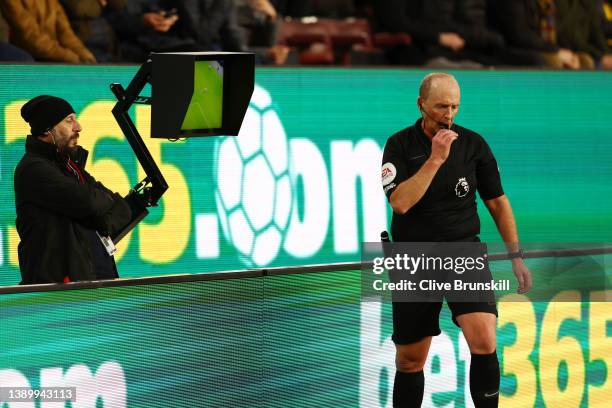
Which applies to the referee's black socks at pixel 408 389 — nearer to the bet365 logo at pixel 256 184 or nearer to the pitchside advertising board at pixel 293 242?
the pitchside advertising board at pixel 293 242

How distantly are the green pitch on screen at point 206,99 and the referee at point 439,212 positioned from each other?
1014mm

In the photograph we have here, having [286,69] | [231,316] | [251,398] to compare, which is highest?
[286,69]

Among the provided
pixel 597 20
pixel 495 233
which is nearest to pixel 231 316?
pixel 495 233

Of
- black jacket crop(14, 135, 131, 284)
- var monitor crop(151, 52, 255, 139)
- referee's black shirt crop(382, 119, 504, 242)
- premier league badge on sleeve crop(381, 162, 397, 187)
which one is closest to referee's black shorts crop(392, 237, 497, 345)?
referee's black shirt crop(382, 119, 504, 242)

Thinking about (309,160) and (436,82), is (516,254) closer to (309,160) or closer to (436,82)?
(436,82)

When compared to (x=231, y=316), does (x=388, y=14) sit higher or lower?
higher

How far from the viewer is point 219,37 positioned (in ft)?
33.3

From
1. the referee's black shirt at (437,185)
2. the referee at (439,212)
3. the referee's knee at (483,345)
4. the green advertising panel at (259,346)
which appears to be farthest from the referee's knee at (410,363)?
the referee's black shirt at (437,185)

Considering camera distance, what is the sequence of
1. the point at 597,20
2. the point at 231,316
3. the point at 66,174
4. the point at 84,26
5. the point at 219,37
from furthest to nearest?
the point at 597,20 → the point at 219,37 → the point at 84,26 → the point at 66,174 → the point at 231,316

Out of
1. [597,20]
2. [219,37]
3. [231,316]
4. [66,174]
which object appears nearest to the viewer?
[231,316]

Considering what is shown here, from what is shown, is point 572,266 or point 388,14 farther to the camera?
point 388,14

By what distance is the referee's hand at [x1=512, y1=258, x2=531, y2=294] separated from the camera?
6035 millimetres

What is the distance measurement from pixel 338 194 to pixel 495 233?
1.25 meters

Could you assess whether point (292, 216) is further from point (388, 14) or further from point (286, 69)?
point (388, 14)
